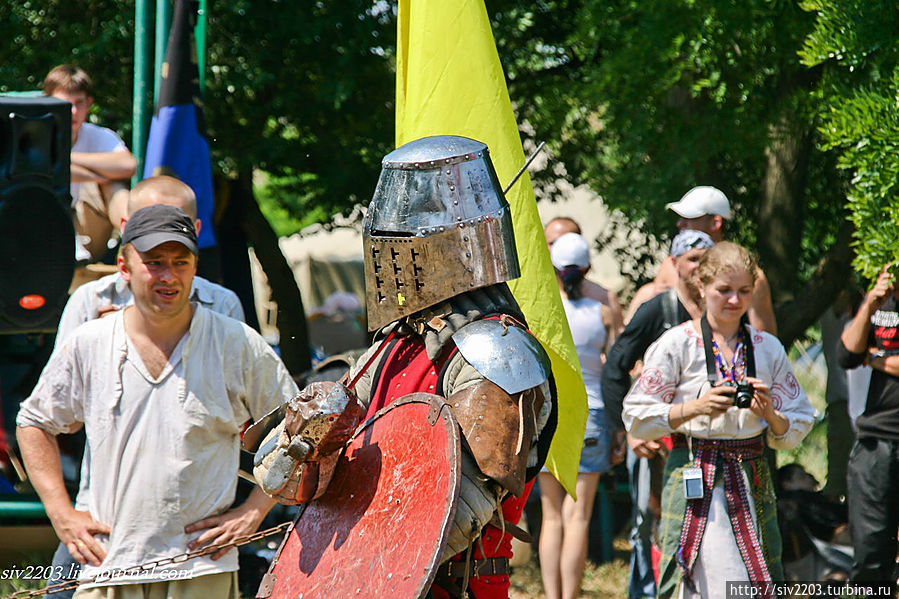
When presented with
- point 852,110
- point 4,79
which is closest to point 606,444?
point 852,110

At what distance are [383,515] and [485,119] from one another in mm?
1980

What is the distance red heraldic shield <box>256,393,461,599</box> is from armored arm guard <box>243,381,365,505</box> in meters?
0.06

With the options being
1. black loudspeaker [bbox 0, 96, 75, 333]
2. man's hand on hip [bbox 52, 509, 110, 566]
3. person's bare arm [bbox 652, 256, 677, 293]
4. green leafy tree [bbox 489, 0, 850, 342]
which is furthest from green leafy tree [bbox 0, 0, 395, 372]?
man's hand on hip [bbox 52, 509, 110, 566]

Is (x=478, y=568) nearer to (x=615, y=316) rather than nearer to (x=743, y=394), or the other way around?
(x=743, y=394)

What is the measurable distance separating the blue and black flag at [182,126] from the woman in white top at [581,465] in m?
1.81

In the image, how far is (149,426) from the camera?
335 centimetres

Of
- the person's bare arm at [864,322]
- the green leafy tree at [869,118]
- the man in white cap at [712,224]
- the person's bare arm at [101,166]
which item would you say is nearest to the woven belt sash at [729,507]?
the green leafy tree at [869,118]

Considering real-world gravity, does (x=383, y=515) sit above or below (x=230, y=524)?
above

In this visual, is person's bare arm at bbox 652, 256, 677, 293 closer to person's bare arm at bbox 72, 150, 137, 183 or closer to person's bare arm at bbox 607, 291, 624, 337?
person's bare arm at bbox 607, 291, 624, 337

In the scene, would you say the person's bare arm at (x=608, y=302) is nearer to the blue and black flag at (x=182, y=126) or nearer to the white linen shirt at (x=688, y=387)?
the white linen shirt at (x=688, y=387)

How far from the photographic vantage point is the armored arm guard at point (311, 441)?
263cm

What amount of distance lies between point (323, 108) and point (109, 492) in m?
5.70

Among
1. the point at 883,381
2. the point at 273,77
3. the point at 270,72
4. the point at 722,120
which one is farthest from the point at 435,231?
the point at 270,72

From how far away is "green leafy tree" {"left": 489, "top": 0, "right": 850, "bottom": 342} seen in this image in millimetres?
6613
